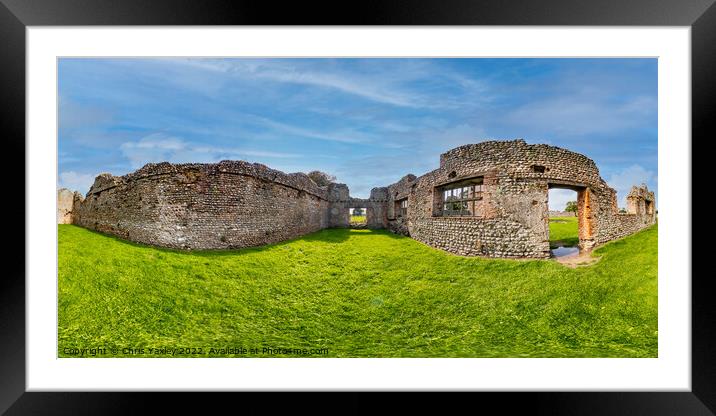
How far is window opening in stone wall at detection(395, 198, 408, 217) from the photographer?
8.98 m

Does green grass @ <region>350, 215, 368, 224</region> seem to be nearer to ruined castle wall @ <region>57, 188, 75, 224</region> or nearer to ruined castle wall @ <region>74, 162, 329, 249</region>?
ruined castle wall @ <region>74, 162, 329, 249</region>

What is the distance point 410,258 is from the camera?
516 cm

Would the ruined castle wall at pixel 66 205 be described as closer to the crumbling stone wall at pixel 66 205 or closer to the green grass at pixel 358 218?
the crumbling stone wall at pixel 66 205

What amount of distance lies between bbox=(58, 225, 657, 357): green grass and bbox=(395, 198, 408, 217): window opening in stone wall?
16.4 ft

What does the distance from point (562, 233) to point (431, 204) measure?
9.78 ft
